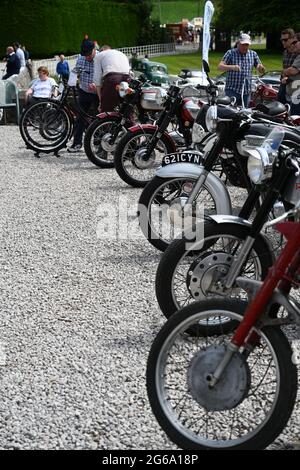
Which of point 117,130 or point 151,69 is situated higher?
point 117,130

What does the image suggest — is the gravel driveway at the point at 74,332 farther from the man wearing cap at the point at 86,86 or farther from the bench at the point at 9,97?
the bench at the point at 9,97

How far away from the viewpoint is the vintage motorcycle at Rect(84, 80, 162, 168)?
9062mm

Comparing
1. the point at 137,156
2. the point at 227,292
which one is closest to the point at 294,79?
the point at 137,156

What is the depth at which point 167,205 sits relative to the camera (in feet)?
17.2

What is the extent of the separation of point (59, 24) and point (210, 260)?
157 ft

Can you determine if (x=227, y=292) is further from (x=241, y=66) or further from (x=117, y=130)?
(x=241, y=66)

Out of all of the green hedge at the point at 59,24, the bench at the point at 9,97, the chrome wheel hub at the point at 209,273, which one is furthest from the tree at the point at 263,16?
the chrome wheel hub at the point at 209,273

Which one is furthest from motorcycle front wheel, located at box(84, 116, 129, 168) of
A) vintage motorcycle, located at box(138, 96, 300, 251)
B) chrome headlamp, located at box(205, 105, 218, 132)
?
chrome headlamp, located at box(205, 105, 218, 132)

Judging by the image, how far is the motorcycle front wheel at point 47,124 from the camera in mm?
10363

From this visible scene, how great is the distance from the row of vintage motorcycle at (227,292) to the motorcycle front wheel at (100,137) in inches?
159

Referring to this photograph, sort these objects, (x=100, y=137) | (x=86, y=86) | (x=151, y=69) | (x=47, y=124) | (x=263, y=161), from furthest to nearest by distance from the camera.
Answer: (x=151, y=69) → (x=86, y=86) → (x=47, y=124) → (x=100, y=137) → (x=263, y=161)

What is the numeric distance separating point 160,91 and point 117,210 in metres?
1.70

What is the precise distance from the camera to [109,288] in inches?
190

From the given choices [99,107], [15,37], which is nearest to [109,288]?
[99,107]
